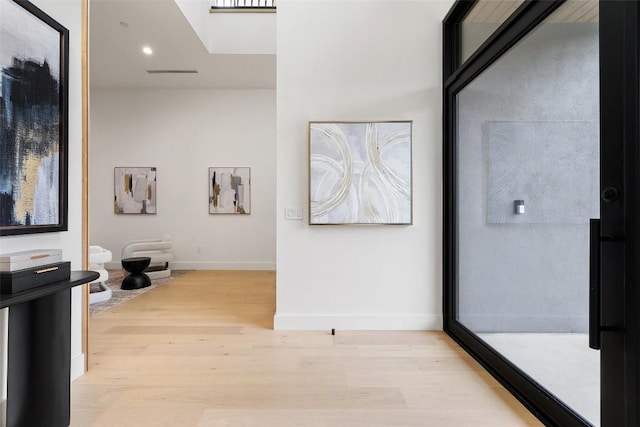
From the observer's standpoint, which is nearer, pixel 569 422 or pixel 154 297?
pixel 569 422

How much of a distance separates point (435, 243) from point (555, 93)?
59.0 inches

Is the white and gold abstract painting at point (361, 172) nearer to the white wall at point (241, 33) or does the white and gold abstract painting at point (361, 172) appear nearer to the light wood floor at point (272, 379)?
the light wood floor at point (272, 379)

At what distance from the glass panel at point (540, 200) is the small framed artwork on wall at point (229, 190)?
4.16 m

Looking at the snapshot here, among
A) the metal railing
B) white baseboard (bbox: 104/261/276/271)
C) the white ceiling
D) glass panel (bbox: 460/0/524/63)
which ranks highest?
the metal railing

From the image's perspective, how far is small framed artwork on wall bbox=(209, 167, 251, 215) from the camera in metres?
5.85

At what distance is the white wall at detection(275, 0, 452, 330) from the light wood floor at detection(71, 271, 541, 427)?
0.26 meters

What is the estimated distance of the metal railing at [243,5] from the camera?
4.58m

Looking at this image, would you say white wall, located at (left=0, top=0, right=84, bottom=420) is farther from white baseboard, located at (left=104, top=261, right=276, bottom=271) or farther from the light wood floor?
white baseboard, located at (left=104, top=261, right=276, bottom=271)

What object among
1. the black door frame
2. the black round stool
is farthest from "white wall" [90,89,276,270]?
the black door frame

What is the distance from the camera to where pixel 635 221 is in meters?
1.13

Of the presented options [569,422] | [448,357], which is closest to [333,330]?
[448,357]

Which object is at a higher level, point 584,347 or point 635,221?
point 635,221

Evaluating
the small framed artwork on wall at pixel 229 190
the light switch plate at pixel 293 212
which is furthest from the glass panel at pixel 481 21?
the small framed artwork on wall at pixel 229 190

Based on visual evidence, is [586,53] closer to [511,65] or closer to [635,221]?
[511,65]
